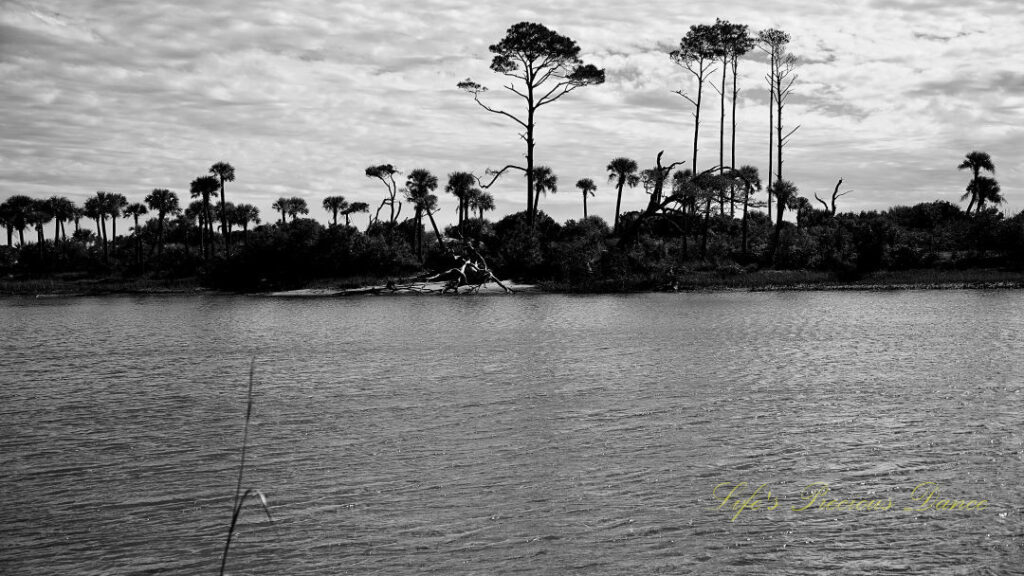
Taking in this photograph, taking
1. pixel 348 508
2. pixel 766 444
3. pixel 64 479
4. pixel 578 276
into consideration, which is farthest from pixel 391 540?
pixel 578 276

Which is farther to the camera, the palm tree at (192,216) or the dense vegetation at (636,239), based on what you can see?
the palm tree at (192,216)

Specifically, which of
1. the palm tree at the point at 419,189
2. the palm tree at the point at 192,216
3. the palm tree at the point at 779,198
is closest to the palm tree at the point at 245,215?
the palm tree at the point at 192,216

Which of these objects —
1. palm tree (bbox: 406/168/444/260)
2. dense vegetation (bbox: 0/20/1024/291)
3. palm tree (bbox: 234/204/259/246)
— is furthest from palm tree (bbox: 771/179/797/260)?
palm tree (bbox: 234/204/259/246)

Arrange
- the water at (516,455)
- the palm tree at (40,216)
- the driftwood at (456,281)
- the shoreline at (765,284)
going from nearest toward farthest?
the water at (516,455) → the shoreline at (765,284) → the driftwood at (456,281) → the palm tree at (40,216)

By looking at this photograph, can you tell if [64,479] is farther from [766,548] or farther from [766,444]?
[766,444]

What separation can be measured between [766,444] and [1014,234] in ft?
198

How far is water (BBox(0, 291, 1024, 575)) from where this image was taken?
8.75 m

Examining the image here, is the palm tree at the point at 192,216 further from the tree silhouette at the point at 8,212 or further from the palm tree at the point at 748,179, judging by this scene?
the palm tree at the point at 748,179

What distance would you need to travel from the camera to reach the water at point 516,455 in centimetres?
875

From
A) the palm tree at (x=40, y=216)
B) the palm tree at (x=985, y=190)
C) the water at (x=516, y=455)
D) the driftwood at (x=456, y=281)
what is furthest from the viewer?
the palm tree at (x=40, y=216)

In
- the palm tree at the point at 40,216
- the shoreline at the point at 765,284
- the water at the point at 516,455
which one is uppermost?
the palm tree at the point at 40,216

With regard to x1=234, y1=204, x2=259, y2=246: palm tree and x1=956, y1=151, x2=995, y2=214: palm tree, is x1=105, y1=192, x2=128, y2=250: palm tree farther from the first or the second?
x1=956, y1=151, x2=995, y2=214: palm tree

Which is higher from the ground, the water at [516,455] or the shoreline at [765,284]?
the shoreline at [765,284]

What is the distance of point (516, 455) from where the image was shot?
41.2 ft
